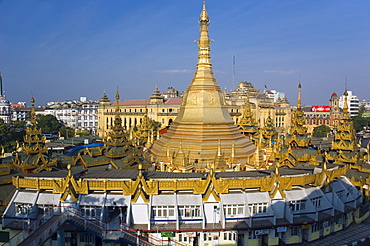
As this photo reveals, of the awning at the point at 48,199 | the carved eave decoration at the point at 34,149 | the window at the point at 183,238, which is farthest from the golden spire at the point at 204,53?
the awning at the point at 48,199

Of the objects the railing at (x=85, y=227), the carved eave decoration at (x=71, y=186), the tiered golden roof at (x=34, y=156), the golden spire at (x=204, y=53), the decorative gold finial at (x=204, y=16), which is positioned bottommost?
the railing at (x=85, y=227)

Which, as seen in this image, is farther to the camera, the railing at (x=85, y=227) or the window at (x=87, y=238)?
the window at (x=87, y=238)

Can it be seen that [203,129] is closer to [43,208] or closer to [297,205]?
[297,205]

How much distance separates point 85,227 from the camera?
2145cm

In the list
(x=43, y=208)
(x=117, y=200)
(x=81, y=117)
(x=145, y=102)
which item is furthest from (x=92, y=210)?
(x=81, y=117)

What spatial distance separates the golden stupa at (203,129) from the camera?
40500 millimetres

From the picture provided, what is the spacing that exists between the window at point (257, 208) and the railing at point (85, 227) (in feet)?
20.4

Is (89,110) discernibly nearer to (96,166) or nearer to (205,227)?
(96,166)

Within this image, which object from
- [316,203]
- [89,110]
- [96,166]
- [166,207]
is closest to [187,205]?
[166,207]

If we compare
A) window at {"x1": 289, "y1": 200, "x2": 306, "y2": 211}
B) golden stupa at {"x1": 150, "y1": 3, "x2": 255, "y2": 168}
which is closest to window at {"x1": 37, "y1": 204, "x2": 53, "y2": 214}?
golden stupa at {"x1": 150, "y1": 3, "x2": 255, "y2": 168}

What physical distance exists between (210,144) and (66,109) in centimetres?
12215

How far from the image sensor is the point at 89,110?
144500mm

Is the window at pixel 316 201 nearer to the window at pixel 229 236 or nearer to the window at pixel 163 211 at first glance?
the window at pixel 229 236

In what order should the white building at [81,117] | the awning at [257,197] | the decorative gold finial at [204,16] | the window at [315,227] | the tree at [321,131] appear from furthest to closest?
1. the white building at [81,117]
2. the tree at [321,131]
3. the decorative gold finial at [204,16]
4. the window at [315,227]
5. the awning at [257,197]
